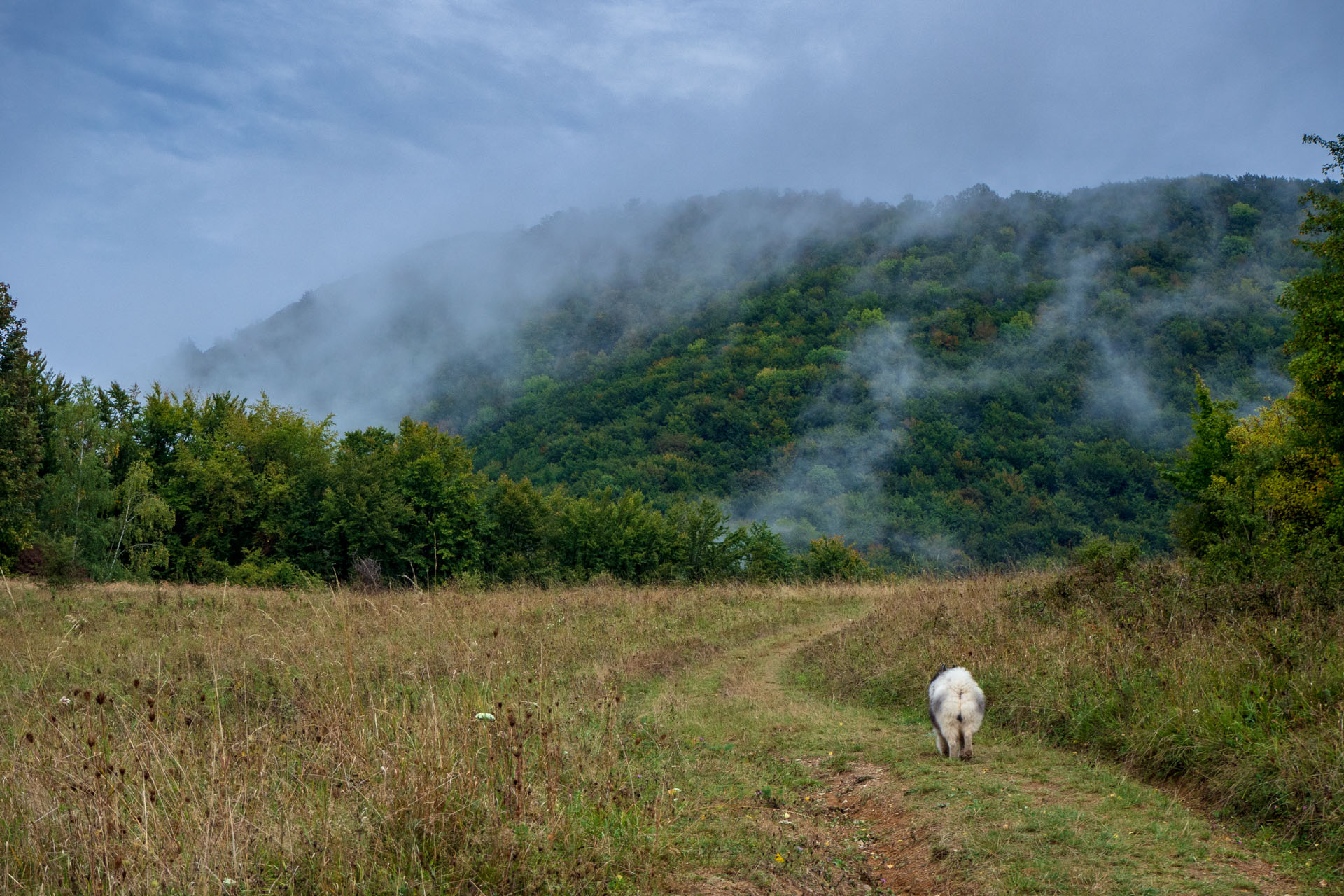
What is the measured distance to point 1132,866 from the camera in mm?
4504

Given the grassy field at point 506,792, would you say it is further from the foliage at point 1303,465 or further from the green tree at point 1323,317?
the green tree at point 1323,317

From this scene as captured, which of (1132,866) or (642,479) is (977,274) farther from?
(1132,866)

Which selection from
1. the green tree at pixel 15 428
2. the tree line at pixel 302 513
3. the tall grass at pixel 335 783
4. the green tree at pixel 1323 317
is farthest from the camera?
the tree line at pixel 302 513

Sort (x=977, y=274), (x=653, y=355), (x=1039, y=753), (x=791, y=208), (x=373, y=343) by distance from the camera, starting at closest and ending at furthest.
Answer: (x=1039, y=753), (x=653, y=355), (x=977, y=274), (x=373, y=343), (x=791, y=208)

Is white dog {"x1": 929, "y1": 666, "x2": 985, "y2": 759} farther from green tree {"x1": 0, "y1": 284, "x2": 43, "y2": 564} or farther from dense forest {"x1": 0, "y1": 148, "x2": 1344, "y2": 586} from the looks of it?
green tree {"x1": 0, "y1": 284, "x2": 43, "y2": 564}

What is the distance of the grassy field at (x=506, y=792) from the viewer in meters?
3.48

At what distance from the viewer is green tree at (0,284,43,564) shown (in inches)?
762

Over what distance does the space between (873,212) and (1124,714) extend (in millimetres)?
160495

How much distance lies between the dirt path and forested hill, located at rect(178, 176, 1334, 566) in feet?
133

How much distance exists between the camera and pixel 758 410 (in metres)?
88.4

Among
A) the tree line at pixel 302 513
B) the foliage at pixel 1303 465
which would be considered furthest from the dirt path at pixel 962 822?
the tree line at pixel 302 513

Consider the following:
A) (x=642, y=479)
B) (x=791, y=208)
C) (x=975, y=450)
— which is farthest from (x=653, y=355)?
(x=791, y=208)

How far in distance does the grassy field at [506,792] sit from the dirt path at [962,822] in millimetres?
21

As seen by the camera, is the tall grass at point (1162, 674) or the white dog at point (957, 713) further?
the white dog at point (957, 713)
